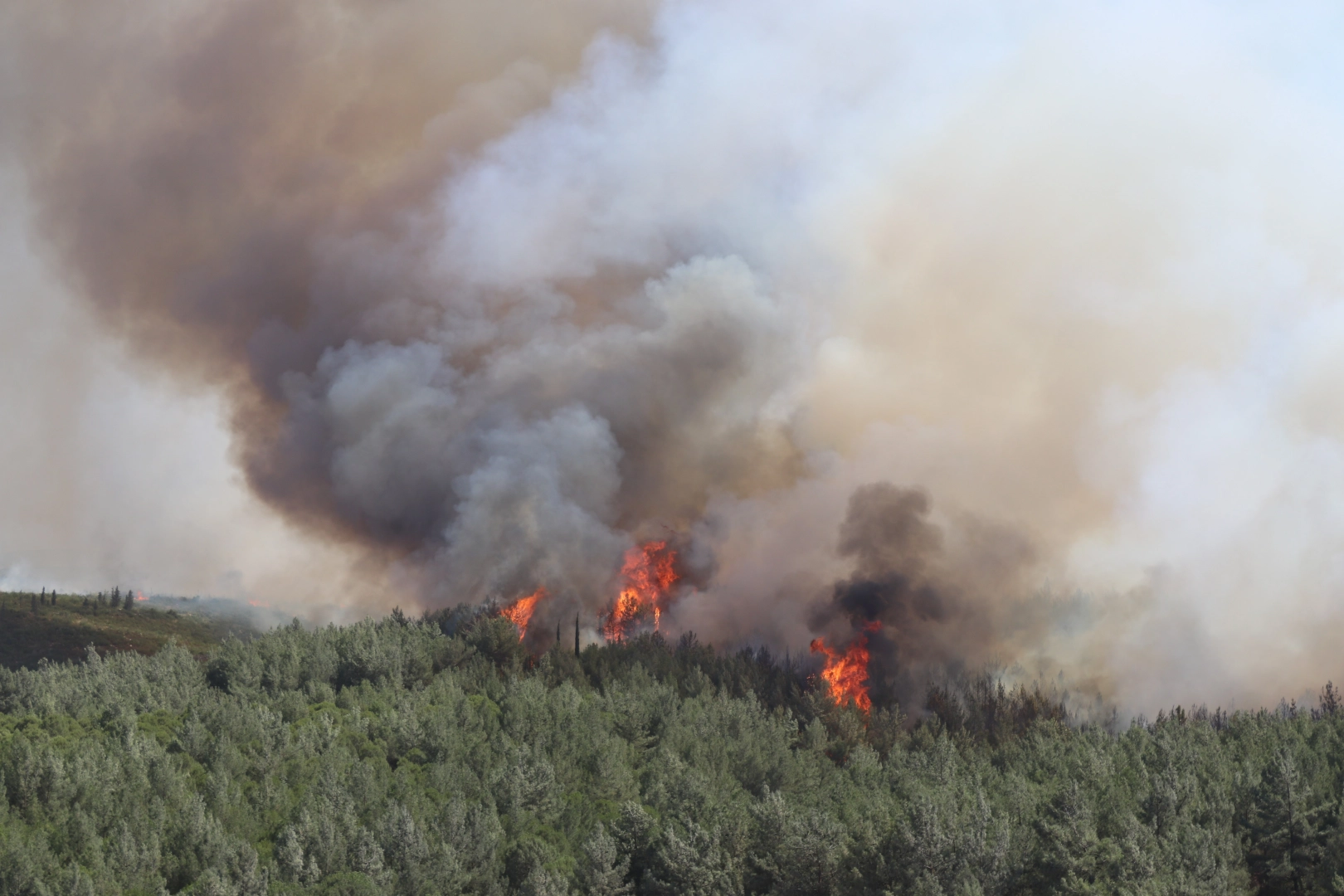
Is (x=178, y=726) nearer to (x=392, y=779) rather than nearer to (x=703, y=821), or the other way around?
(x=392, y=779)

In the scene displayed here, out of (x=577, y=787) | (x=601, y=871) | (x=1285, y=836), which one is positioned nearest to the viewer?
(x=1285, y=836)

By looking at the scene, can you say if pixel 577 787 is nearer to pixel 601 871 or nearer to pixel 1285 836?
pixel 601 871

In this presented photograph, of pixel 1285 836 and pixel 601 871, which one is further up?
pixel 1285 836

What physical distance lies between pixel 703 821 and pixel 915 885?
24.8 metres

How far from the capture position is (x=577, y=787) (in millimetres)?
121688

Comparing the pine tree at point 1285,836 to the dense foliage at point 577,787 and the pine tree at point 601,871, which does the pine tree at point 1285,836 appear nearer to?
the dense foliage at point 577,787

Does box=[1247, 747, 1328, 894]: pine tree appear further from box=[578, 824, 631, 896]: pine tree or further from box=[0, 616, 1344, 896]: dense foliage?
box=[578, 824, 631, 896]: pine tree

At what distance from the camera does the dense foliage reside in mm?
84875

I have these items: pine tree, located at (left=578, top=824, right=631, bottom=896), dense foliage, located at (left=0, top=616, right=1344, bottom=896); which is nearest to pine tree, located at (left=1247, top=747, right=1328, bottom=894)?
dense foliage, located at (left=0, top=616, right=1344, bottom=896)

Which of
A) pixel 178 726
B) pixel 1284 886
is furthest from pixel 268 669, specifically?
pixel 1284 886

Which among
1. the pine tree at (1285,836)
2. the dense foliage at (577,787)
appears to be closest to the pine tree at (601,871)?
the dense foliage at (577,787)

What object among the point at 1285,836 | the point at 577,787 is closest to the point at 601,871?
the point at 577,787

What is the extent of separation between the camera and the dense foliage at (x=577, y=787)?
8488cm

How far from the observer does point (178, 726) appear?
132000 mm
